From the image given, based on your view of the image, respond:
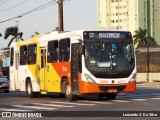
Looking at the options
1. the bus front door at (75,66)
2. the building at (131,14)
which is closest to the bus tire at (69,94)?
the bus front door at (75,66)

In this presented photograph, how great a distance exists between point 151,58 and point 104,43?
128ft

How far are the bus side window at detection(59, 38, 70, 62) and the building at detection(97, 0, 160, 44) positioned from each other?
110576 mm

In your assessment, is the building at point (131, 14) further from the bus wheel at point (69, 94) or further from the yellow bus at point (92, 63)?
the bus wheel at point (69, 94)

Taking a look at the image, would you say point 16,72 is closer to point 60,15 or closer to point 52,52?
point 52,52

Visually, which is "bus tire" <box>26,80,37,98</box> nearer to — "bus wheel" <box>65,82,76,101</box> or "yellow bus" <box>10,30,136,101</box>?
"yellow bus" <box>10,30,136,101</box>

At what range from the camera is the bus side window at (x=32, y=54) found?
93.8 ft

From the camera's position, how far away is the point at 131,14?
138 meters

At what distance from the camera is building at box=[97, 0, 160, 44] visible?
136 metres

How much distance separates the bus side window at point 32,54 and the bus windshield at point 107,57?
237 inches

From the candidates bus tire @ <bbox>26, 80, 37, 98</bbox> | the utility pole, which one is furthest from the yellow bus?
the utility pole

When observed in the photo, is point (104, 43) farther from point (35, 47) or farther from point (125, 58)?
point (35, 47)

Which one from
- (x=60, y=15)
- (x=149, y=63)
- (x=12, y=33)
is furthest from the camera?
(x=12, y=33)

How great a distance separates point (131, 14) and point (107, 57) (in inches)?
4569

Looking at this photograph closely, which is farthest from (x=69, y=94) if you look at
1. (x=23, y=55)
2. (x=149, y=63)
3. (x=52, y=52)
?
(x=149, y=63)
